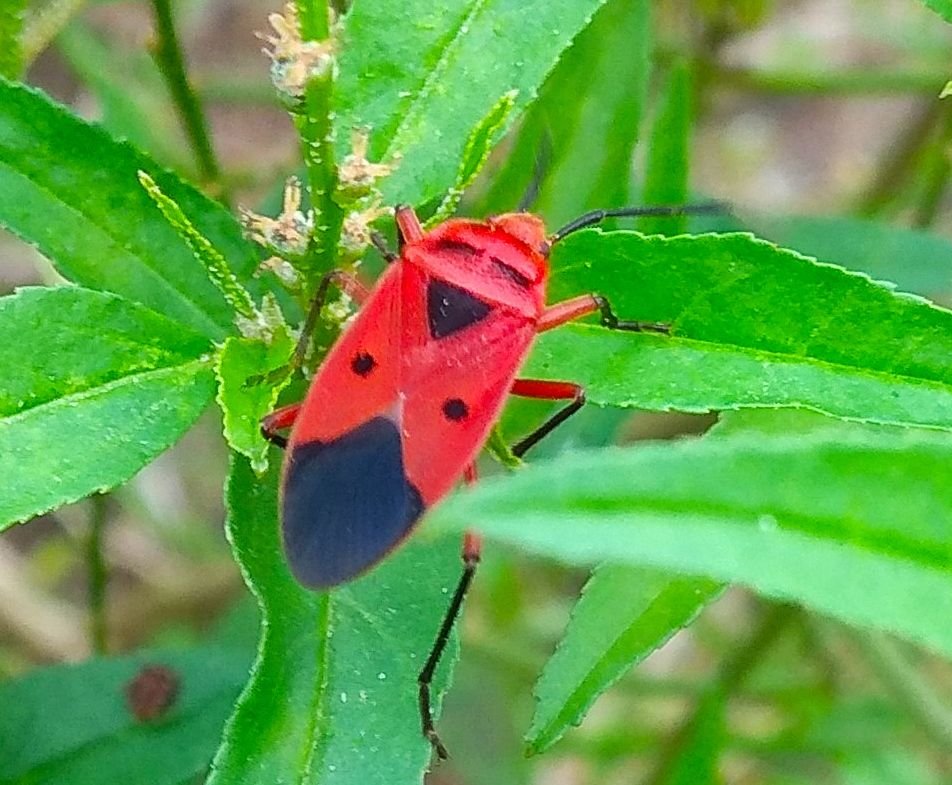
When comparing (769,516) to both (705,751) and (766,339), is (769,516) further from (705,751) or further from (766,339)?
(705,751)

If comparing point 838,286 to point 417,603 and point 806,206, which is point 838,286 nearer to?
point 417,603

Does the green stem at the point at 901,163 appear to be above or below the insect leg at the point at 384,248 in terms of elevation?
below

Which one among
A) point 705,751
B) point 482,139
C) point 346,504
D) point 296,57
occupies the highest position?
point 296,57

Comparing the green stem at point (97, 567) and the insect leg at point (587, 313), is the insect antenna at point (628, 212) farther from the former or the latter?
the green stem at point (97, 567)

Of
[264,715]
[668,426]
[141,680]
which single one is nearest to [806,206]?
[668,426]

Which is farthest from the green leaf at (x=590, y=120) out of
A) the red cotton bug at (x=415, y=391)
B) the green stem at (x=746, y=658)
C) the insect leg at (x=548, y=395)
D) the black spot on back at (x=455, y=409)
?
the green stem at (x=746, y=658)

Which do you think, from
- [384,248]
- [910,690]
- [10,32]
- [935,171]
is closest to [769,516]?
[384,248]

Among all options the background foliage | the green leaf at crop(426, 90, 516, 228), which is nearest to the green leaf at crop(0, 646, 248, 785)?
the background foliage
